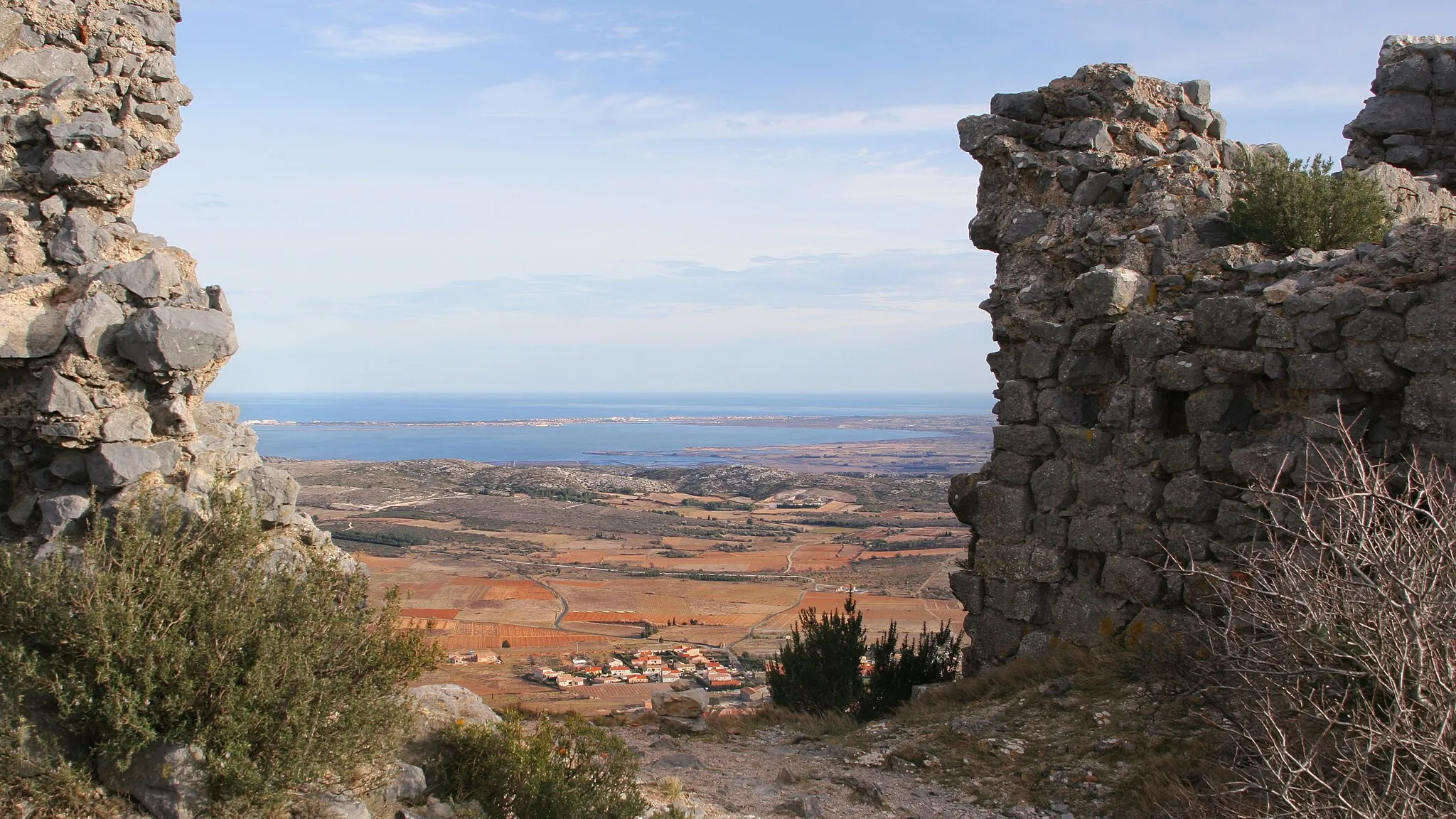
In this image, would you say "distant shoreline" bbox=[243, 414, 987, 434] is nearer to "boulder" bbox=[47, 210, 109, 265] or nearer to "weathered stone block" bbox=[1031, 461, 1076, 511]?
"weathered stone block" bbox=[1031, 461, 1076, 511]

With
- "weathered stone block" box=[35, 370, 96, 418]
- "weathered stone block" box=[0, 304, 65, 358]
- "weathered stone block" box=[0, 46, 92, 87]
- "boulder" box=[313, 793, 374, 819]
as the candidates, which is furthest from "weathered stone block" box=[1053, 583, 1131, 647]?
"weathered stone block" box=[0, 46, 92, 87]

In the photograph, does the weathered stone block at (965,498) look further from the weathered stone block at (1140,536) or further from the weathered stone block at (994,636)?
the weathered stone block at (1140,536)

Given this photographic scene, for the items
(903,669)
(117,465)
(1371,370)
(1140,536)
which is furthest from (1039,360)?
(117,465)

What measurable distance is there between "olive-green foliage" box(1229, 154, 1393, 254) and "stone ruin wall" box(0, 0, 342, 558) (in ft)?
25.5

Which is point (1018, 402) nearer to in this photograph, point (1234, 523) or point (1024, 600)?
point (1024, 600)

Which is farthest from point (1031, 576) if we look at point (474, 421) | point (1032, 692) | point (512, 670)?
point (474, 421)

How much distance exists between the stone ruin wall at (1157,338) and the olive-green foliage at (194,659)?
5494 millimetres

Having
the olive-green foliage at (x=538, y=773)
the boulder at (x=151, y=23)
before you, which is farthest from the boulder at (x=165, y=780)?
the boulder at (x=151, y=23)

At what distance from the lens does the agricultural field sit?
64.2 ft

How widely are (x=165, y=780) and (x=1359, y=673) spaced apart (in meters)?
5.00

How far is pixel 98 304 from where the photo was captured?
5508 millimetres

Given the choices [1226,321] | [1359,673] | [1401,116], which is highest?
[1401,116]

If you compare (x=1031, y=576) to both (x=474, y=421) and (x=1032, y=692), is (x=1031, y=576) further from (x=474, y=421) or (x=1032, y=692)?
(x=474, y=421)

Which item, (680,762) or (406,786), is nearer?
(406,786)
